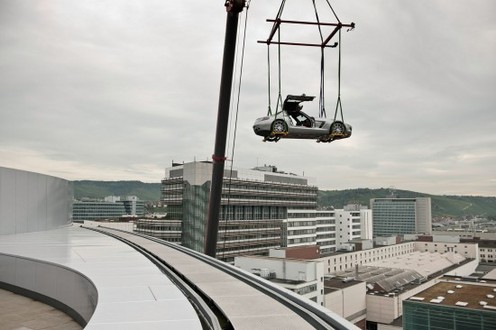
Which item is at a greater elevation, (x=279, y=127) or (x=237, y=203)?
(x=279, y=127)

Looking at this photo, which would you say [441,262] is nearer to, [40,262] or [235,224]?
[235,224]

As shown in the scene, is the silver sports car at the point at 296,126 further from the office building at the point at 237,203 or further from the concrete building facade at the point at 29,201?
the office building at the point at 237,203

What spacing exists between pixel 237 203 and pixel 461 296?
57873 millimetres

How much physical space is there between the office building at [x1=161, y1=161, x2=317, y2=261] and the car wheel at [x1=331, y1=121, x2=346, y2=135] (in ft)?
198

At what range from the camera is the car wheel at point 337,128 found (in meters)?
→ 16.4

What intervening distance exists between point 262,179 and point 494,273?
2172 inches

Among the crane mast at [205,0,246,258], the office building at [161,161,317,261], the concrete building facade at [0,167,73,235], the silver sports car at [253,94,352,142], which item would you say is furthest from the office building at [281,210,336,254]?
the silver sports car at [253,94,352,142]

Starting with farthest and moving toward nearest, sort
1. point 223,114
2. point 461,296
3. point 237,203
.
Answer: point 237,203 < point 461,296 < point 223,114

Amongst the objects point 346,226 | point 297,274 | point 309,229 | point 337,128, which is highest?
point 337,128

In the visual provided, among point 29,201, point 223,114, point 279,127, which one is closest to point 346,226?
point 29,201

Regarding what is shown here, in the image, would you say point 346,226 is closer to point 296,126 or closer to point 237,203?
point 237,203

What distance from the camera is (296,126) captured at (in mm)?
16281

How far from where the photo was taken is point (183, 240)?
8712 cm

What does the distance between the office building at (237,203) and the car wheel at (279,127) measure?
60754 millimetres
